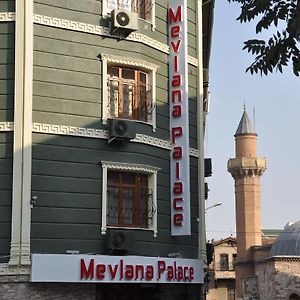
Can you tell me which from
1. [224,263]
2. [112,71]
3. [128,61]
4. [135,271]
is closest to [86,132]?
[112,71]

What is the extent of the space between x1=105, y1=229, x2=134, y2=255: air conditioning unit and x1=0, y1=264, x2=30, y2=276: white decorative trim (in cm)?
210

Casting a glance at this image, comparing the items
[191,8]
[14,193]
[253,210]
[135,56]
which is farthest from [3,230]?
[253,210]

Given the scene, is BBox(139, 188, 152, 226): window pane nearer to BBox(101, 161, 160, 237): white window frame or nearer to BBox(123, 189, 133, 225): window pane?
BBox(101, 161, 160, 237): white window frame

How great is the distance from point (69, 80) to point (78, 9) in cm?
183

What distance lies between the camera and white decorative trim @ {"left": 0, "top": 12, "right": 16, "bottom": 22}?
18.2 metres

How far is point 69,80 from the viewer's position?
18547 millimetres

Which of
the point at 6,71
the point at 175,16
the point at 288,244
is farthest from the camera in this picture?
the point at 288,244

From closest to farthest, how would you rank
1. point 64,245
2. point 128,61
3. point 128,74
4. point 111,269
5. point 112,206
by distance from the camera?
point 64,245 → point 111,269 → point 112,206 → point 128,61 → point 128,74

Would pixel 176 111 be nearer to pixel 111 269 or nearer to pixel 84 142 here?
pixel 84 142

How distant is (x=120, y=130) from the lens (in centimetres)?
1853

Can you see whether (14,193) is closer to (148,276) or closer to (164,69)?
(148,276)

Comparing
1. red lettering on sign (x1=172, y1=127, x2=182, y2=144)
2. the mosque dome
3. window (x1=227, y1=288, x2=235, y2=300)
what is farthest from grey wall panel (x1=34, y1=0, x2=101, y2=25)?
window (x1=227, y1=288, x2=235, y2=300)

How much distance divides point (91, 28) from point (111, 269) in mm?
6009

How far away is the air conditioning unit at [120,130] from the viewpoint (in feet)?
60.6
